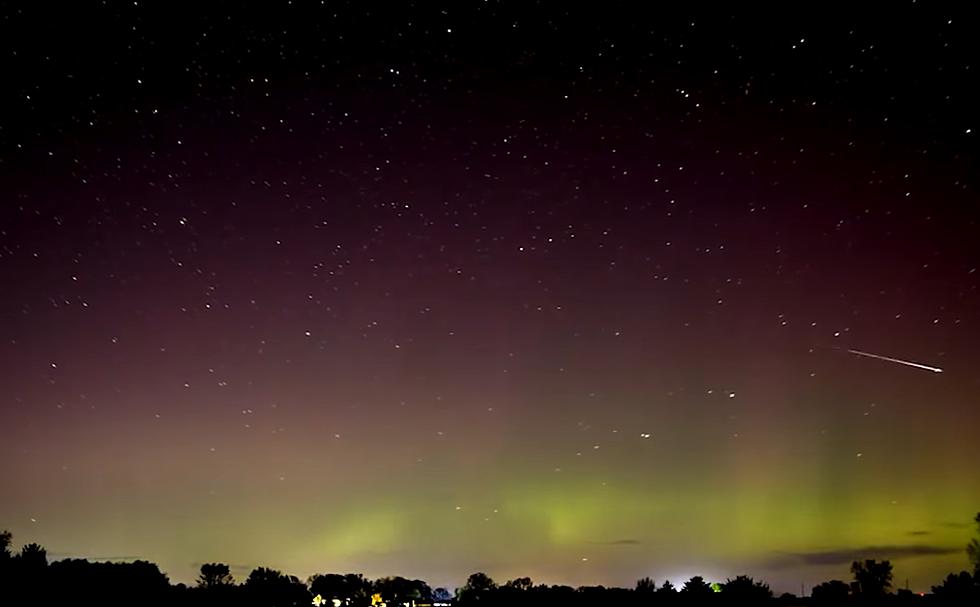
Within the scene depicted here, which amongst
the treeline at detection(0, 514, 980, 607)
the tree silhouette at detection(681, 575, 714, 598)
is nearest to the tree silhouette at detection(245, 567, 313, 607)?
the treeline at detection(0, 514, 980, 607)

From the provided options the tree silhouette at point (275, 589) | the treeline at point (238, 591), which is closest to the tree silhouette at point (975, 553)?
the treeline at point (238, 591)

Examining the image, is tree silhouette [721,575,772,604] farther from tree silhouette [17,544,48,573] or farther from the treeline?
→ tree silhouette [17,544,48,573]

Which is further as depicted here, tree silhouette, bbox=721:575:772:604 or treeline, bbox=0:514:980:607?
tree silhouette, bbox=721:575:772:604

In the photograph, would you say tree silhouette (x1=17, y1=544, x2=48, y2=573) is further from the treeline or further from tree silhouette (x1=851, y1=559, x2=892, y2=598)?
tree silhouette (x1=851, y1=559, x2=892, y2=598)

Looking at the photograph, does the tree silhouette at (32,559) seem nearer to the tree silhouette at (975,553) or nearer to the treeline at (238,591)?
the treeline at (238,591)

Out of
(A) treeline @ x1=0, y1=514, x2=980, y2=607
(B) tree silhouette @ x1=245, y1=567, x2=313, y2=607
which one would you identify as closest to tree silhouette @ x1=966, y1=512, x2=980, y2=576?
(A) treeline @ x1=0, y1=514, x2=980, y2=607

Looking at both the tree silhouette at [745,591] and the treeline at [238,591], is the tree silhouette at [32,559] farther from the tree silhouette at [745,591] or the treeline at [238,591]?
the tree silhouette at [745,591]

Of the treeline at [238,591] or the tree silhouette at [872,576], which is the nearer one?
the treeline at [238,591]

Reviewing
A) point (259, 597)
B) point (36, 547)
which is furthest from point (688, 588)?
point (36, 547)

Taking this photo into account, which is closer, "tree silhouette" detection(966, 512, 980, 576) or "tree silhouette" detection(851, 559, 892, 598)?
"tree silhouette" detection(966, 512, 980, 576)

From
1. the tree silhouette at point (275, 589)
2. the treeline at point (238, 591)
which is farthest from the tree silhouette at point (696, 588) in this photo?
the tree silhouette at point (275, 589)

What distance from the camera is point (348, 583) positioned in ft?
450

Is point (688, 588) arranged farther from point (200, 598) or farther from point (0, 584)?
point (0, 584)

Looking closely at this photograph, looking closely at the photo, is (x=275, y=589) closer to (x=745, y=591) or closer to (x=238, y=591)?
(x=238, y=591)
